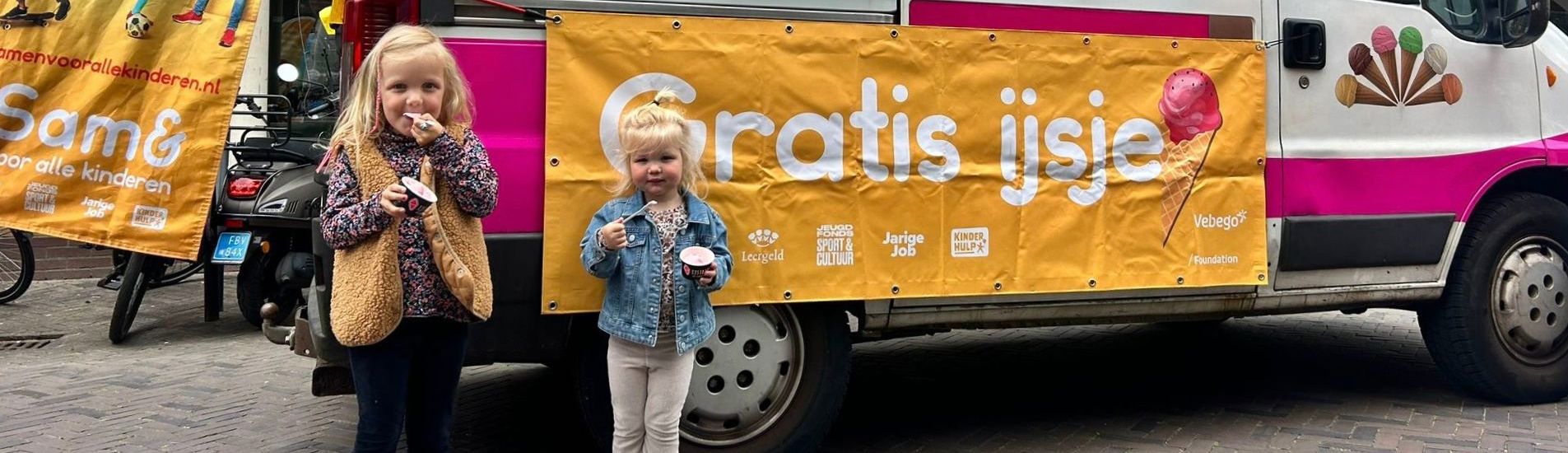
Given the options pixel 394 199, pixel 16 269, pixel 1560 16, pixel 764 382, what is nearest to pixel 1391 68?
pixel 1560 16

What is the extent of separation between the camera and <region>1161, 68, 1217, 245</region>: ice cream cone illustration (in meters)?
4.68

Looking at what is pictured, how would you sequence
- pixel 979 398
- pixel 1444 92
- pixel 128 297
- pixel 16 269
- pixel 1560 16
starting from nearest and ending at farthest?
pixel 1444 92
pixel 979 398
pixel 1560 16
pixel 128 297
pixel 16 269

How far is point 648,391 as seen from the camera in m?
3.83

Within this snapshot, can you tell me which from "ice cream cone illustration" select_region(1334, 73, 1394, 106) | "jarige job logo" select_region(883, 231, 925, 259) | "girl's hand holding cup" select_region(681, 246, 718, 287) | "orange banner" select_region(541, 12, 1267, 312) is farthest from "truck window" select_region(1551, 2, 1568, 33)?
"girl's hand holding cup" select_region(681, 246, 718, 287)

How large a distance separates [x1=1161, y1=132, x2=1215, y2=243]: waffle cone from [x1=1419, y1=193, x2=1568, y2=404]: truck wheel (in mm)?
1474

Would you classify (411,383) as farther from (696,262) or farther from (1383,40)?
(1383,40)

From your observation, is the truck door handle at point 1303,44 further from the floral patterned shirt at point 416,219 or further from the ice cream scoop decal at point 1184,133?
the floral patterned shirt at point 416,219

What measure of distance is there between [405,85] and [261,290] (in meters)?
4.76

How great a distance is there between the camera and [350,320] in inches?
122

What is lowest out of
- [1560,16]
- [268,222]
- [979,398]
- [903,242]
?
[979,398]

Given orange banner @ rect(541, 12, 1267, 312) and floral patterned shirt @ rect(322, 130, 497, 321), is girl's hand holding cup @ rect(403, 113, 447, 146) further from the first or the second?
orange banner @ rect(541, 12, 1267, 312)

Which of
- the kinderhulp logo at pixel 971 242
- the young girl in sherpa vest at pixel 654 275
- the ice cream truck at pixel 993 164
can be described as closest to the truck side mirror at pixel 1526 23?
the ice cream truck at pixel 993 164

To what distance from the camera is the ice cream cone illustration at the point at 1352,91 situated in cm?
499

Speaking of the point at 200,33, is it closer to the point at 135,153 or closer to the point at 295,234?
the point at 135,153
